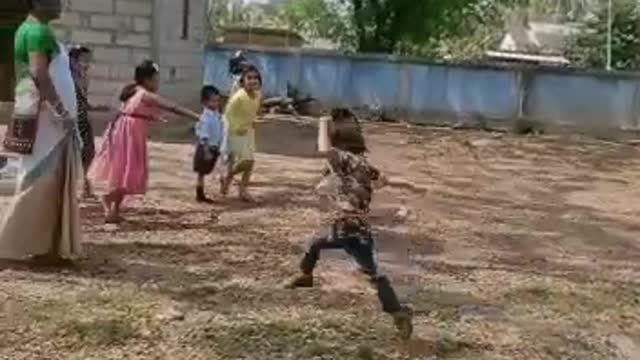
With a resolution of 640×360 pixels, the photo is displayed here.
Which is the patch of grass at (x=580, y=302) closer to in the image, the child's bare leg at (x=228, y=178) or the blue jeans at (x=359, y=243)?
the blue jeans at (x=359, y=243)

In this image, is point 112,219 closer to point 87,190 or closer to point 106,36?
point 87,190

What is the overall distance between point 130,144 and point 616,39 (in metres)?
33.5

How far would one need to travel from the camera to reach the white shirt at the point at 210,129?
1044 cm

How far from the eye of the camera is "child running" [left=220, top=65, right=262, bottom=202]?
1049cm

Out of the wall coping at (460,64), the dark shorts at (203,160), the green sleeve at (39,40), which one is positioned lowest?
the dark shorts at (203,160)

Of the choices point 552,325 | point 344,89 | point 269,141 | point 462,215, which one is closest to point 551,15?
point 344,89

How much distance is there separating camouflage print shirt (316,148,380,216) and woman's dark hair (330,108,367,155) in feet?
0.12

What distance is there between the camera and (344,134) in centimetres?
595

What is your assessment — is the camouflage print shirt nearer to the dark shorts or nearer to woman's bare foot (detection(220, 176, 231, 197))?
the dark shorts

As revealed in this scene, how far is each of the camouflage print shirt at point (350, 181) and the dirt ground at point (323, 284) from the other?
0.62m

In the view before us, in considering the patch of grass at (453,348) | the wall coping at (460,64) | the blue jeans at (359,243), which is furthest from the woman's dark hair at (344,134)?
the wall coping at (460,64)

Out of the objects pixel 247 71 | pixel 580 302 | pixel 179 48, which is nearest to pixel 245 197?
pixel 247 71

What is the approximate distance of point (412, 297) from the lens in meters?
7.02

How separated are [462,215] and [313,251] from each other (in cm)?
511
